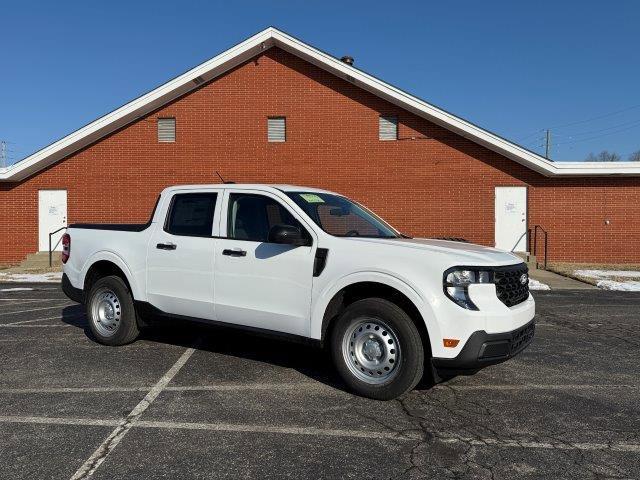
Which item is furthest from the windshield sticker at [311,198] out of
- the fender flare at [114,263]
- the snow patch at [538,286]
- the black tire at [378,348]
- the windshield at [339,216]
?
the snow patch at [538,286]

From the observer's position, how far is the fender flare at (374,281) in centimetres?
429

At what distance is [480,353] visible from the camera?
4207 millimetres

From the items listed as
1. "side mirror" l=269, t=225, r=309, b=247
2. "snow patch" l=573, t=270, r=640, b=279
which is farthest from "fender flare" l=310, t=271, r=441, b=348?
"snow patch" l=573, t=270, r=640, b=279

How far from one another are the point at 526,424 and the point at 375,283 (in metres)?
1.57

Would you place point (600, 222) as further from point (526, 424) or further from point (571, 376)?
point (526, 424)

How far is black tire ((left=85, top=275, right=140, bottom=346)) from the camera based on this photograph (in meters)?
6.31

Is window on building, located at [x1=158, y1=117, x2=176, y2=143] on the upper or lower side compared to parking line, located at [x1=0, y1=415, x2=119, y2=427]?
upper

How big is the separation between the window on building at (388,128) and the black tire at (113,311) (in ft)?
43.4

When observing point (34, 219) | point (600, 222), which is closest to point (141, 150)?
point (34, 219)

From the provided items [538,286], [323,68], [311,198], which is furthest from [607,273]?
[311,198]

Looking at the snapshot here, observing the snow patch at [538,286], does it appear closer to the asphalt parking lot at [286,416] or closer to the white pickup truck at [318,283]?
the asphalt parking lot at [286,416]

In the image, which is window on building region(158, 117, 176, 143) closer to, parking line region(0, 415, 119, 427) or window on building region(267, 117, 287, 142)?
window on building region(267, 117, 287, 142)

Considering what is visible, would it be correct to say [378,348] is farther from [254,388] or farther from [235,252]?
[235,252]

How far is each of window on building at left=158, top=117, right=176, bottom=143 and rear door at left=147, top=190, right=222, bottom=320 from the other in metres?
13.6
